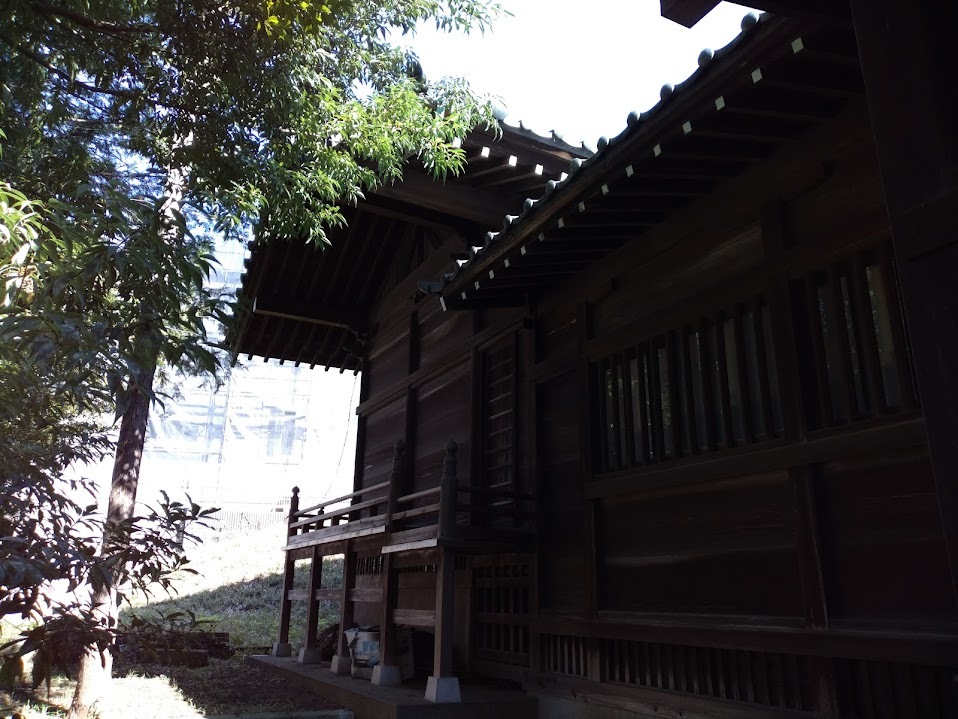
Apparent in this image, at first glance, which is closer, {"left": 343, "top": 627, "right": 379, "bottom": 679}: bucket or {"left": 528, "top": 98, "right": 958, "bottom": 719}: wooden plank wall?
{"left": 528, "top": 98, "right": 958, "bottom": 719}: wooden plank wall

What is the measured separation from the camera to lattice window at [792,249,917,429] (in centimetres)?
358

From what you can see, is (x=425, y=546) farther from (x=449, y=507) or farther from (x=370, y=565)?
(x=370, y=565)

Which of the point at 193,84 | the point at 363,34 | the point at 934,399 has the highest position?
the point at 363,34

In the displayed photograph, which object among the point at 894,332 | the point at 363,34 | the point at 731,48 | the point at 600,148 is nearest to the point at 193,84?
the point at 363,34

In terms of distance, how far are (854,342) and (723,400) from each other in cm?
93

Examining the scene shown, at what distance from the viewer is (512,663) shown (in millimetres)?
6430

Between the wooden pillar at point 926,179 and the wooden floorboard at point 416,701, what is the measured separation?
14.3ft

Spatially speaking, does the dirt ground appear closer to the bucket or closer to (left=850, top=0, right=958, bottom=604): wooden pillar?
the bucket

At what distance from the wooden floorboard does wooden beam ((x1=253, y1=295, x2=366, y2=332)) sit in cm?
542

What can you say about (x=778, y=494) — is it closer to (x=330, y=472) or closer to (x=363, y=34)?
(x=363, y=34)

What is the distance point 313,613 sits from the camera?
8.66 metres

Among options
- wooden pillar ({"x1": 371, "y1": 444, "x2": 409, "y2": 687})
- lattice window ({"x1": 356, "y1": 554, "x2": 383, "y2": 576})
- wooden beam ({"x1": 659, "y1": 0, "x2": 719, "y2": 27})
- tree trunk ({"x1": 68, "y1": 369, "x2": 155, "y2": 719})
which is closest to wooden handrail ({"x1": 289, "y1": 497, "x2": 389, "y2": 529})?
wooden pillar ({"x1": 371, "y1": 444, "x2": 409, "y2": 687})

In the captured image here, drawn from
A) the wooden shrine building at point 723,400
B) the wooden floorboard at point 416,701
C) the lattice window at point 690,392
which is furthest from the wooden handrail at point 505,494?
the wooden floorboard at point 416,701

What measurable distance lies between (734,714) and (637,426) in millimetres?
1957
